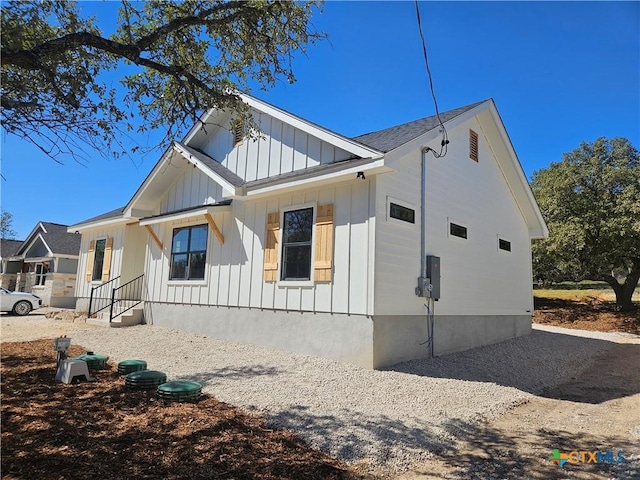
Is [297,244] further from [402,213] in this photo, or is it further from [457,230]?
[457,230]

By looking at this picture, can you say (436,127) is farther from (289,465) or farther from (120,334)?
(120,334)

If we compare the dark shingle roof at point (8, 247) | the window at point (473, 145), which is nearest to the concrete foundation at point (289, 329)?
the window at point (473, 145)

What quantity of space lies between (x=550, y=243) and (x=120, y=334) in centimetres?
1782

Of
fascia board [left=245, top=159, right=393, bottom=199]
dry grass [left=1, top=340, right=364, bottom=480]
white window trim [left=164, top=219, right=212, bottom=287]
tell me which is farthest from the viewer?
white window trim [left=164, top=219, right=212, bottom=287]

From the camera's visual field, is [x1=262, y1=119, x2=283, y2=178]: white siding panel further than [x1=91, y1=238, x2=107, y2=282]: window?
No

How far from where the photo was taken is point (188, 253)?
11.7 m

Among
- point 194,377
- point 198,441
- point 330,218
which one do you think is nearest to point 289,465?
point 198,441

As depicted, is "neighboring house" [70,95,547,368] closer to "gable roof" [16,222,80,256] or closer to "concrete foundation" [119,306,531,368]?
"concrete foundation" [119,306,531,368]

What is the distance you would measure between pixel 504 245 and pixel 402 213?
5.72 metres

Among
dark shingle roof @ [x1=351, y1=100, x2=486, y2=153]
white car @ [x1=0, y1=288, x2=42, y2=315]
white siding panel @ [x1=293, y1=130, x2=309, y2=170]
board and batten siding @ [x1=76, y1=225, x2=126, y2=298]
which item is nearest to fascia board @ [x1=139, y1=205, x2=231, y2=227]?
white siding panel @ [x1=293, y1=130, x2=309, y2=170]

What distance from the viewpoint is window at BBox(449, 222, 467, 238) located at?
32.8 feet

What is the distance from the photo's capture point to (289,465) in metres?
3.77

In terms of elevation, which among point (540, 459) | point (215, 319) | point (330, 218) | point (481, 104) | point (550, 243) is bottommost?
point (540, 459)

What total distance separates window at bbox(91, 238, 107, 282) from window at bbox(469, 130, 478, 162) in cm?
1280
